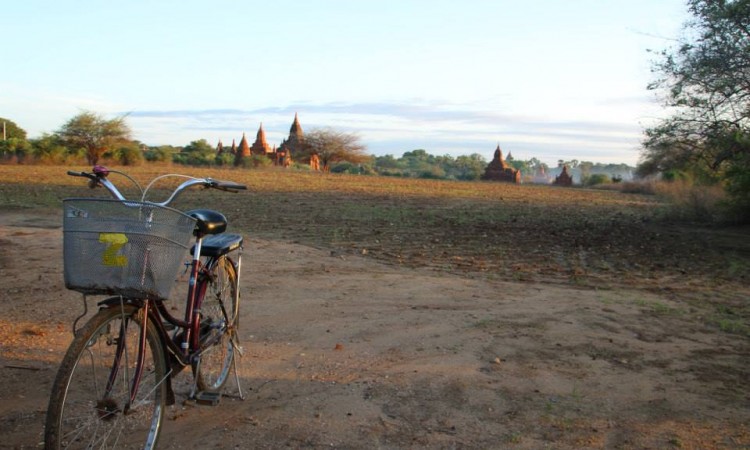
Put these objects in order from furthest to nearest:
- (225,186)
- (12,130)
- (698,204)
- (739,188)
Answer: (12,130) < (698,204) < (739,188) < (225,186)

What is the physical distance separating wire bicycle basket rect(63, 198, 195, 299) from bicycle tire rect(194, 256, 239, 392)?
76 centimetres

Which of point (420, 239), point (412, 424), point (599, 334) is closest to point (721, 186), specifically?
point (420, 239)

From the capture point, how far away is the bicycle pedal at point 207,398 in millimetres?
3301

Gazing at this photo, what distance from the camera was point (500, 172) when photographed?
66.9 meters

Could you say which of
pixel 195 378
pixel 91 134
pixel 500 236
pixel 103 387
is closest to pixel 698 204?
pixel 500 236

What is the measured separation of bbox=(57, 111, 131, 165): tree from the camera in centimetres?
4888

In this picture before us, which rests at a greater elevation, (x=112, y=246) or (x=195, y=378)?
(x=112, y=246)

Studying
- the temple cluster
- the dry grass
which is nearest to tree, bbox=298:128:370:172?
the temple cluster

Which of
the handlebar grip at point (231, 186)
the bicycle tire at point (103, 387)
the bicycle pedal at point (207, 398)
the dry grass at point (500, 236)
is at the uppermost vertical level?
the handlebar grip at point (231, 186)

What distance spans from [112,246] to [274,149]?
7005 cm

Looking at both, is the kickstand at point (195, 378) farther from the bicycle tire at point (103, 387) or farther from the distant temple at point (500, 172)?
the distant temple at point (500, 172)

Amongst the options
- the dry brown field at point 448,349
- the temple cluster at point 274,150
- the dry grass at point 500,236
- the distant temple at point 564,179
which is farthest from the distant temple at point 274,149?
the dry brown field at point 448,349

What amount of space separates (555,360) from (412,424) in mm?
1526

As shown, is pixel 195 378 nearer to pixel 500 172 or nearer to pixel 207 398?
pixel 207 398
